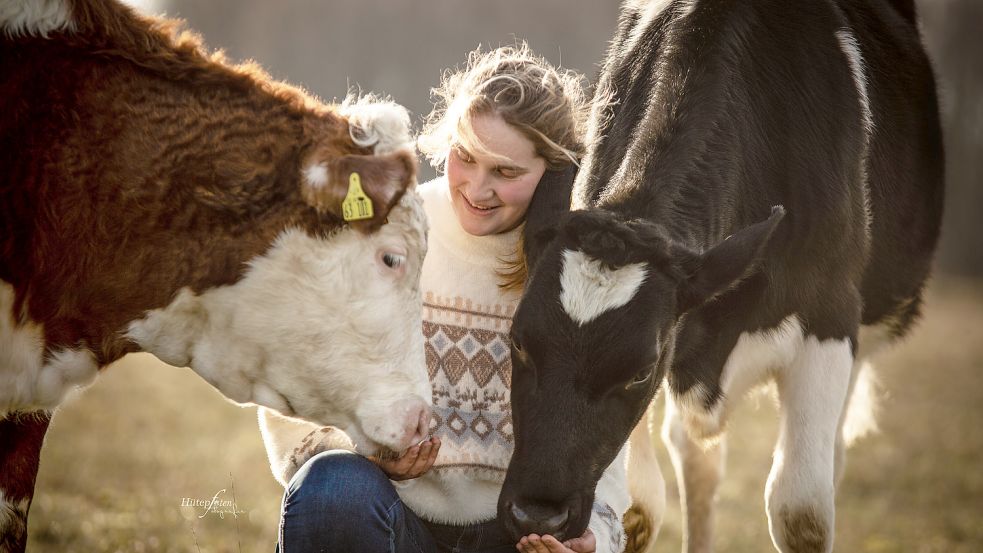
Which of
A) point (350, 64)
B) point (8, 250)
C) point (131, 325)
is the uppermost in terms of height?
point (350, 64)

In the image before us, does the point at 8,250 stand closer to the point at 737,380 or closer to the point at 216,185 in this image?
the point at 216,185

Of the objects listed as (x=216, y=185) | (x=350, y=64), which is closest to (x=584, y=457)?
(x=216, y=185)

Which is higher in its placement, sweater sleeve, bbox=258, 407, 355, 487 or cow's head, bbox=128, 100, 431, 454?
cow's head, bbox=128, 100, 431, 454

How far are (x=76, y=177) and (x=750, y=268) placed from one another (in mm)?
2385

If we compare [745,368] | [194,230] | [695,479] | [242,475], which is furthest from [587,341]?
[242,475]

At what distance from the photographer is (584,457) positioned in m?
3.31

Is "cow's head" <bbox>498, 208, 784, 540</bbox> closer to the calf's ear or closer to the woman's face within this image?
the woman's face

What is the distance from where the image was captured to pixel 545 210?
3727 mm

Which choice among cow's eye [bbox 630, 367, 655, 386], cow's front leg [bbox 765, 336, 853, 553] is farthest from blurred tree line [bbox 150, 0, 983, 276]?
cow's eye [bbox 630, 367, 655, 386]

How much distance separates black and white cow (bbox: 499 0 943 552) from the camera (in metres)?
3.36

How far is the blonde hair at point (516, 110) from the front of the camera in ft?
11.9

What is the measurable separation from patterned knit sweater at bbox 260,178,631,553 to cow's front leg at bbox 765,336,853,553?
1.11 meters

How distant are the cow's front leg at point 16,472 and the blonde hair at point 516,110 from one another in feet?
5.99

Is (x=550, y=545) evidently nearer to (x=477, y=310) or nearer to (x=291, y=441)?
(x=477, y=310)
